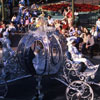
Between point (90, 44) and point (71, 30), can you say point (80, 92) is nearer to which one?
point (90, 44)

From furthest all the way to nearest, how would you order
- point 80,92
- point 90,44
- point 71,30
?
point 71,30 → point 90,44 → point 80,92

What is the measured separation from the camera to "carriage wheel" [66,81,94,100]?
376 inches

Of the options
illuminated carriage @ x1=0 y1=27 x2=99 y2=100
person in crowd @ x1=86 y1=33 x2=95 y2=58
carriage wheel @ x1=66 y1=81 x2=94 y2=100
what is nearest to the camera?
carriage wheel @ x1=66 y1=81 x2=94 y2=100

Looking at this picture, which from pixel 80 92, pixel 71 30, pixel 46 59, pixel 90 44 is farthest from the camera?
pixel 71 30

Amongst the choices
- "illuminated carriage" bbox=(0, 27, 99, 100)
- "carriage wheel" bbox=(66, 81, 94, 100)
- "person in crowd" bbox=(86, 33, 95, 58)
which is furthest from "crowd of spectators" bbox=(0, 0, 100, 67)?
"carriage wheel" bbox=(66, 81, 94, 100)

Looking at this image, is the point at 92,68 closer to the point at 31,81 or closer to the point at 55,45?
the point at 55,45

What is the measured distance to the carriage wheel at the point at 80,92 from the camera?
954cm

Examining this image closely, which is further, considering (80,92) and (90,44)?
(90,44)

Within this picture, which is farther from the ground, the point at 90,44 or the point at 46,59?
the point at 46,59

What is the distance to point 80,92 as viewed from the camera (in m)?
9.62

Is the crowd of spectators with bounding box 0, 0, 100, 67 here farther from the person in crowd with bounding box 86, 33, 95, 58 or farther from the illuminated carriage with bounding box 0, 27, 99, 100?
the illuminated carriage with bounding box 0, 27, 99, 100

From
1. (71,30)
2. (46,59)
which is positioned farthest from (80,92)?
(71,30)

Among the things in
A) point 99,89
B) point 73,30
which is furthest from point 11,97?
point 73,30

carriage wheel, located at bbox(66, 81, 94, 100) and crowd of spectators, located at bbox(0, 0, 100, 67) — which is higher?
crowd of spectators, located at bbox(0, 0, 100, 67)
